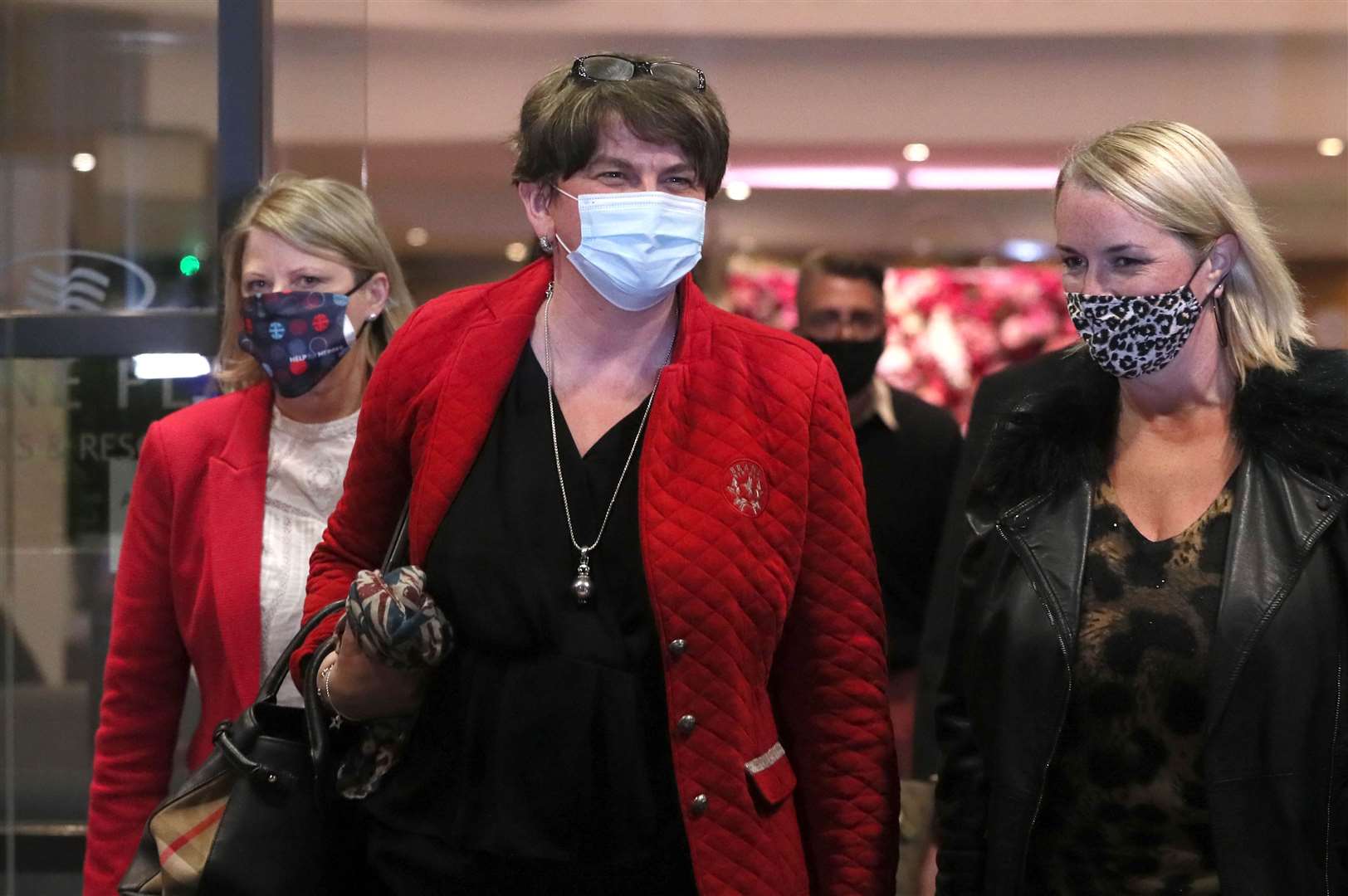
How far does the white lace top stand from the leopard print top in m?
1.35

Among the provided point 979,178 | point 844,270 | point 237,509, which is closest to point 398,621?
point 237,509

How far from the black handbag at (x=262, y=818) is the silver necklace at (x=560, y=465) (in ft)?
0.91

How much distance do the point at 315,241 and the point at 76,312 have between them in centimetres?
100

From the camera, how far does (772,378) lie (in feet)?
7.53

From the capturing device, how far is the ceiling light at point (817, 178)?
5.95m

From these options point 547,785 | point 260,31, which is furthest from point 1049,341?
point 547,785

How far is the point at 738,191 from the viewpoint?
6.78m

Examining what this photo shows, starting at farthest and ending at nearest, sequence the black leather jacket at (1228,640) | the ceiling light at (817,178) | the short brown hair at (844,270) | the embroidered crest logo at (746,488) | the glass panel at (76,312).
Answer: the ceiling light at (817,178)
the short brown hair at (844,270)
the glass panel at (76,312)
the embroidered crest logo at (746,488)
the black leather jacket at (1228,640)

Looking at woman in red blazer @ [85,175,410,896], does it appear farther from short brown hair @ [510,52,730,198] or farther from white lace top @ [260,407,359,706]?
short brown hair @ [510,52,730,198]

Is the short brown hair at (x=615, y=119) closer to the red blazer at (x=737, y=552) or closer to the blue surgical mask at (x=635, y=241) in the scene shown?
the blue surgical mask at (x=635, y=241)

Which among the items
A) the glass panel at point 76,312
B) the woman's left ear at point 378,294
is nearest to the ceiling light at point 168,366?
the glass panel at point 76,312

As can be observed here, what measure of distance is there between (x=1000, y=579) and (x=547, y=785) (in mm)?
734

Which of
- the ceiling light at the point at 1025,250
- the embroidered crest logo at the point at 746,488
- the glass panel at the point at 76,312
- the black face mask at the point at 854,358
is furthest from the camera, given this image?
the ceiling light at the point at 1025,250

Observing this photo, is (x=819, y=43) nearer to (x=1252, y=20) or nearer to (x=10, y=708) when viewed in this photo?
(x=1252, y=20)
